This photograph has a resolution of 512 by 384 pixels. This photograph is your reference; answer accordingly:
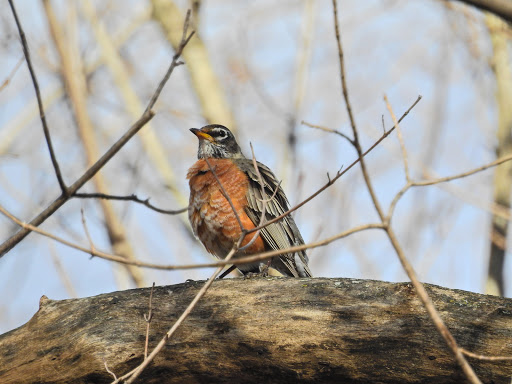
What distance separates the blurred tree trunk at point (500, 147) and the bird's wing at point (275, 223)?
252cm

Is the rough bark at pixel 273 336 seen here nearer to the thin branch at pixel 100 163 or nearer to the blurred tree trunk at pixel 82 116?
the thin branch at pixel 100 163

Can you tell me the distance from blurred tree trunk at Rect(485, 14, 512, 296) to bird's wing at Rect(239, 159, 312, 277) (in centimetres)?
252

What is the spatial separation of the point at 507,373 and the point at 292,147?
6262mm

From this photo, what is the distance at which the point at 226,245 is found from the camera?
6680 mm

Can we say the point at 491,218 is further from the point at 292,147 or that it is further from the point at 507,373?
the point at 507,373

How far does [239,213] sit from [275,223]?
0.41 m

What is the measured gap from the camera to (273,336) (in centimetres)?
458

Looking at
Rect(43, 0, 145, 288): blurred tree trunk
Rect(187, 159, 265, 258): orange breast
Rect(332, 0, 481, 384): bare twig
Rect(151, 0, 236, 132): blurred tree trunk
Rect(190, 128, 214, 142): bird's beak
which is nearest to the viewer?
Rect(332, 0, 481, 384): bare twig

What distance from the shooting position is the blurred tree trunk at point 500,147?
7781mm

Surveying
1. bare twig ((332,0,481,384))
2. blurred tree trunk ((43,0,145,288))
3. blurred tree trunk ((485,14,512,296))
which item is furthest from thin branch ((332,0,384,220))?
blurred tree trunk ((43,0,145,288))

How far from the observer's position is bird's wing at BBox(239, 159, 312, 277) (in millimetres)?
6547

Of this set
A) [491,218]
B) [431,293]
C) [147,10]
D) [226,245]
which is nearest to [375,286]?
[431,293]

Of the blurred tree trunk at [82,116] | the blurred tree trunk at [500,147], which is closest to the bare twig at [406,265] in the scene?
the blurred tree trunk at [500,147]

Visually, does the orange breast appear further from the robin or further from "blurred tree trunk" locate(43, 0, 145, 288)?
"blurred tree trunk" locate(43, 0, 145, 288)
